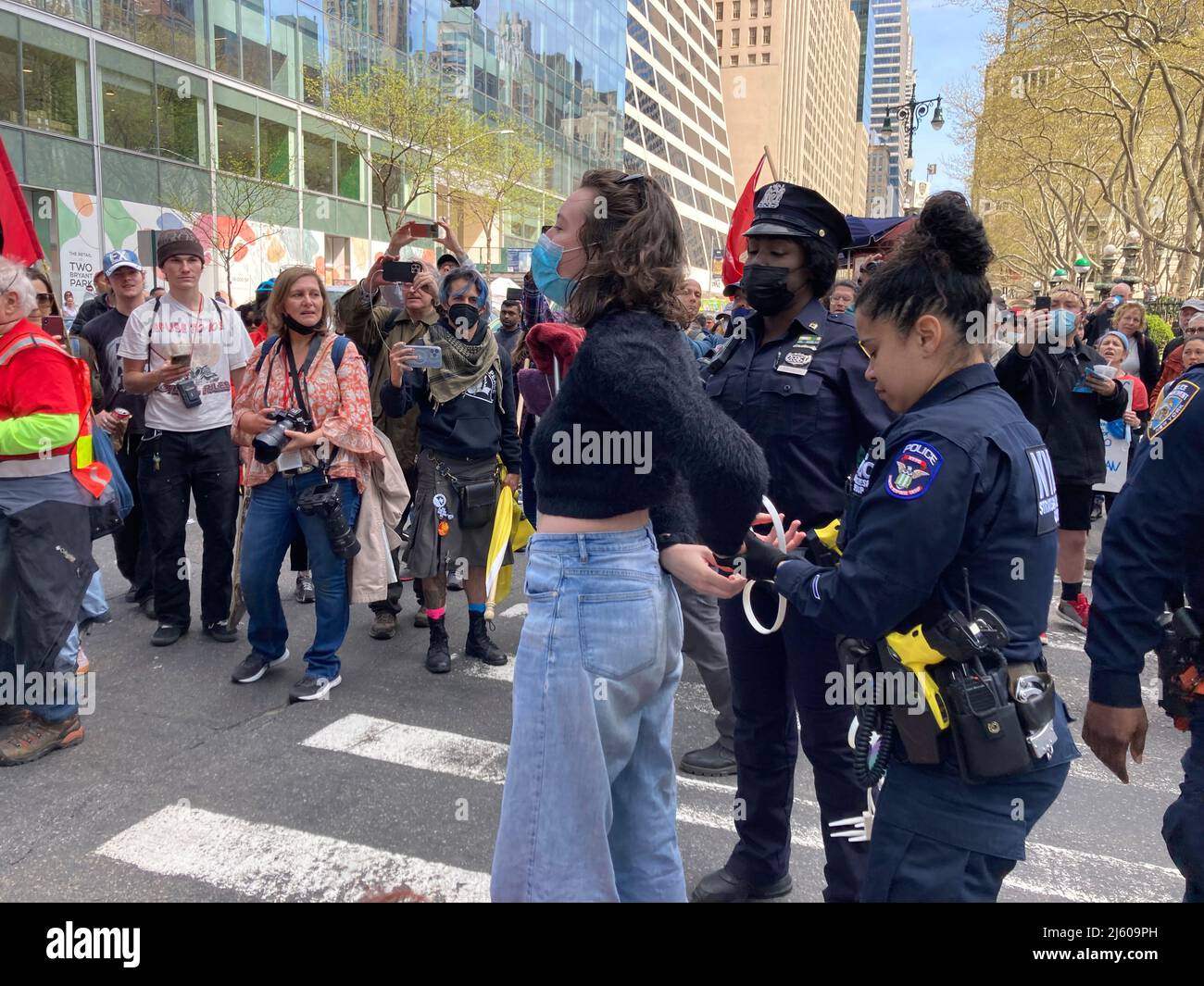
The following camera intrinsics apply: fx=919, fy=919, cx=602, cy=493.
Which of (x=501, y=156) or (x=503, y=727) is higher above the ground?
(x=501, y=156)

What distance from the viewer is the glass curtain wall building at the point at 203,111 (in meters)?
22.1

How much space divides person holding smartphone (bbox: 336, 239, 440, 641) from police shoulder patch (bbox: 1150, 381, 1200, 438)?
13.5ft

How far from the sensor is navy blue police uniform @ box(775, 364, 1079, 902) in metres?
1.90

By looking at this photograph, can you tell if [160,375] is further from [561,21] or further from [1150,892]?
[561,21]

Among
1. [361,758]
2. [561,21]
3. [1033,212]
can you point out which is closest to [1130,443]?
[361,758]

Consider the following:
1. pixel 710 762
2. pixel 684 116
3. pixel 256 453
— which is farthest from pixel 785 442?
pixel 684 116

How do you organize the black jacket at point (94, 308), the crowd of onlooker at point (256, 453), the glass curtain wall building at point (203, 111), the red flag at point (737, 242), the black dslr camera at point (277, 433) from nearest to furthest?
the crowd of onlooker at point (256, 453)
the black dslr camera at point (277, 433)
the red flag at point (737, 242)
the black jacket at point (94, 308)
the glass curtain wall building at point (203, 111)

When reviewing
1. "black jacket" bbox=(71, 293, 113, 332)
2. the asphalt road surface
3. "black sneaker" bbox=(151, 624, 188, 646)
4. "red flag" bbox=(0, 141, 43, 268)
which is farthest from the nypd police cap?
"black jacket" bbox=(71, 293, 113, 332)

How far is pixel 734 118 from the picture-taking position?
4604 inches

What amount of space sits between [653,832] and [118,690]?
3.76 meters

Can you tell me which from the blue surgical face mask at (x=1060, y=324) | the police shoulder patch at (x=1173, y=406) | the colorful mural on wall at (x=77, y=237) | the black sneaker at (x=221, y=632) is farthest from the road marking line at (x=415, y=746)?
the colorful mural on wall at (x=77, y=237)

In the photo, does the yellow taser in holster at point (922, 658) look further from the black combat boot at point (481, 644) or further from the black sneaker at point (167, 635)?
the black sneaker at point (167, 635)

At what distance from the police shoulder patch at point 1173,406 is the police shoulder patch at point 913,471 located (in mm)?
714

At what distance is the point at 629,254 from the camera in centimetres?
208
